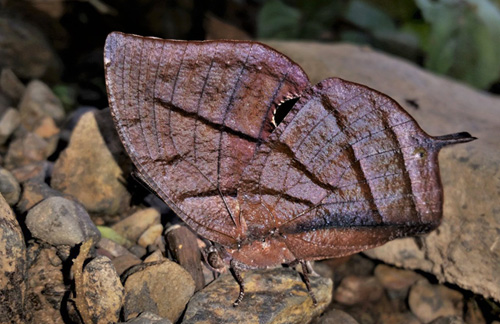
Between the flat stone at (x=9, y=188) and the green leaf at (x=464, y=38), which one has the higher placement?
the green leaf at (x=464, y=38)

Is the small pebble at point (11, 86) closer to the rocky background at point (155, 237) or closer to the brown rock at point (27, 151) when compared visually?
the rocky background at point (155, 237)

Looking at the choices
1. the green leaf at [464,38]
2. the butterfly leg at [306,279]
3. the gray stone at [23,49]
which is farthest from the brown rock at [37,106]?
the green leaf at [464,38]

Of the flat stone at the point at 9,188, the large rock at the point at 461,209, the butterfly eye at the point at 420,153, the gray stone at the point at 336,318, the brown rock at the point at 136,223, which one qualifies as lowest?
the gray stone at the point at 336,318

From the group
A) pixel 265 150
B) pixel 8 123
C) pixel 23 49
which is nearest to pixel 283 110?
pixel 265 150

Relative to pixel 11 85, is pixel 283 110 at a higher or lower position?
higher

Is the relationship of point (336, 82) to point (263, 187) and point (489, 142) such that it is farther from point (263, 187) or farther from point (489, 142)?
point (489, 142)

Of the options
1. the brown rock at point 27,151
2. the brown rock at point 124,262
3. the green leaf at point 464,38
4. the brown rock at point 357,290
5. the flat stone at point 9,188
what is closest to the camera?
the brown rock at point 124,262

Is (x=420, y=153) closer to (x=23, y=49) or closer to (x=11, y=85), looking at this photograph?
(x=11, y=85)
